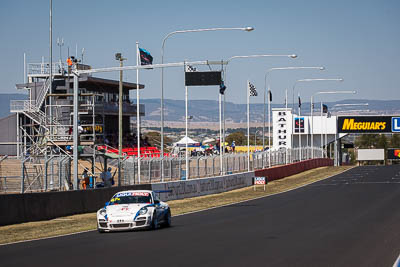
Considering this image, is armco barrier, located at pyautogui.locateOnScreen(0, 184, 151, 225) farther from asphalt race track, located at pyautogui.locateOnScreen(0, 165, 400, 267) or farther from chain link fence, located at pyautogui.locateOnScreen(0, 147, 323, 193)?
asphalt race track, located at pyautogui.locateOnScreen(0, 165, 400, 267)

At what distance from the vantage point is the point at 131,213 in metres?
20.6

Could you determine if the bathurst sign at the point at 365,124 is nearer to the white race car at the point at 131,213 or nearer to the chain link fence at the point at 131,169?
the chain link fence at the point at 131,169

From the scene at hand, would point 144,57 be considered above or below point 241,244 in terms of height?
above

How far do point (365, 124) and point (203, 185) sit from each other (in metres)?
66.9

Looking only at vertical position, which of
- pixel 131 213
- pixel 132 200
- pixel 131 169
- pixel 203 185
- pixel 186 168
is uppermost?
pixel 131 169

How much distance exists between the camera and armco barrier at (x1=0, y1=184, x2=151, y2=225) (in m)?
23.7

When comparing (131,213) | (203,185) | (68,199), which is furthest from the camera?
(203,185)

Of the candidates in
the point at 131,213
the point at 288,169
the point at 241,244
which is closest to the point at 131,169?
the point at 131,213

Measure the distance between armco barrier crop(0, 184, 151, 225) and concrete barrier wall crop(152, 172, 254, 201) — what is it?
6.10m

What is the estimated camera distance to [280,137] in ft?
354

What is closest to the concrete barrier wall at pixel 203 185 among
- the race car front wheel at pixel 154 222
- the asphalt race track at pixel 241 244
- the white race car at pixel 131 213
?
the asphalt race track at pixel 241 244

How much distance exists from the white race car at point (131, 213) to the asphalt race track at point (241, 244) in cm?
35

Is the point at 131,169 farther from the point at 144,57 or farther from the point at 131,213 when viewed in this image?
the point at 131,213

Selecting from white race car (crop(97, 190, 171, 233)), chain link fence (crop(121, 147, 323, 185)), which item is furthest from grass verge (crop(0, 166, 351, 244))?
chain link fence (crop(121, 147, 323, 185))
